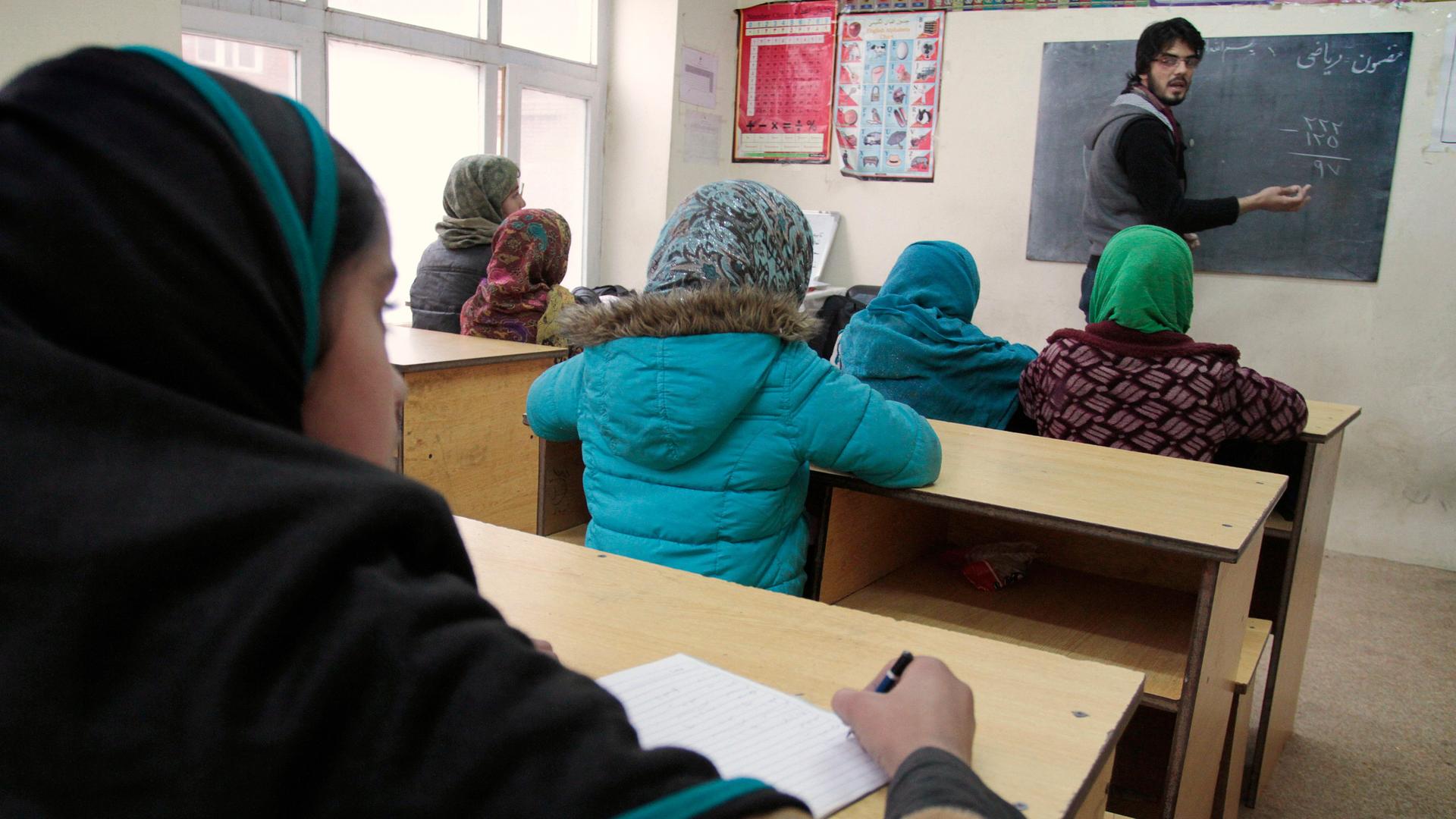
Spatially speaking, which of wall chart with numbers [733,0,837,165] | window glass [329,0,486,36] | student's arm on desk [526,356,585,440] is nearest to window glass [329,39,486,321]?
window glass [329,0,486,36]

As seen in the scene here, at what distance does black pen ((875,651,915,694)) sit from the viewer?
83cm

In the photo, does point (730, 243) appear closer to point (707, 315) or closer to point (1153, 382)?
point (707, 315)

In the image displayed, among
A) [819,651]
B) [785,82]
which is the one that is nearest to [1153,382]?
[819,651]

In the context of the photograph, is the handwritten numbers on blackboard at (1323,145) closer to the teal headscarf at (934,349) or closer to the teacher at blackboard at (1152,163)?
the teacher at blackboard at (1152,163)

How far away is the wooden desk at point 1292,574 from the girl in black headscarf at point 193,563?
2.13 meters

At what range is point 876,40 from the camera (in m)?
4.81

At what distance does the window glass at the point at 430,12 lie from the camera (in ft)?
12.9

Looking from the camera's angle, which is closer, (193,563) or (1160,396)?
(193,563)

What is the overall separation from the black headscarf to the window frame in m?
3.26

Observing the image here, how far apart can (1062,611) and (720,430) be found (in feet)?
2.86

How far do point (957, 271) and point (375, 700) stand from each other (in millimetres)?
2301

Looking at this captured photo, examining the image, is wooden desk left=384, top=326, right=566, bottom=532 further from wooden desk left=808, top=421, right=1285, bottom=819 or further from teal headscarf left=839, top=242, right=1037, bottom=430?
wooden desk left=808, top=421, right=1285, bottom=819

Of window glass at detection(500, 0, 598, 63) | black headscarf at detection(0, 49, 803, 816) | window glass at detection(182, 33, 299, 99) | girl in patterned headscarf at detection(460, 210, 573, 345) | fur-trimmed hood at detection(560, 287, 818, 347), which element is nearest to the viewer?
black headscarf at detection(0, 49, 803, 816)

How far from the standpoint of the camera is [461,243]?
3.86 metres
